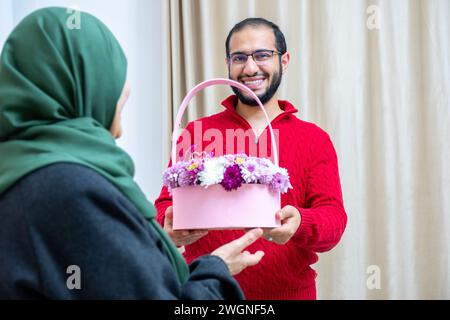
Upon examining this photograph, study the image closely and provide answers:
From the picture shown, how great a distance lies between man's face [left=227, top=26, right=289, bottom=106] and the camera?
2057 mm

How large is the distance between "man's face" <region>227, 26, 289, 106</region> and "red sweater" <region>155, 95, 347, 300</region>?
4.5 inches

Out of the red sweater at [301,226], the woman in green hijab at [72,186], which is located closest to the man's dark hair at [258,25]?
the red sweater at [301,226]

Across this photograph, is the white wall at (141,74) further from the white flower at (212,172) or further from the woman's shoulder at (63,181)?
the woman's shoulder at (63,181)

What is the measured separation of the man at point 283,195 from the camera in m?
1.79

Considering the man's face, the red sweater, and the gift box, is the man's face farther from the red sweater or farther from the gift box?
the gift box

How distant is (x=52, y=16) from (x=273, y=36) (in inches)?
44.5

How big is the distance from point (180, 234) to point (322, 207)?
46cm

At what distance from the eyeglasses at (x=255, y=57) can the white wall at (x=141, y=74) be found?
1059 mm

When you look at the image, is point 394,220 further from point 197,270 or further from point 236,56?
point 197,270

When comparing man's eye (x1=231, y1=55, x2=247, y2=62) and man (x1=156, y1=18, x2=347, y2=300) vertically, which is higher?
man's eye (x1=231, y1=55, x2=247, y2=62)

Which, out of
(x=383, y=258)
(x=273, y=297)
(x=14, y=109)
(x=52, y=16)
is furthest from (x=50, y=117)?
(x=383, y=258)

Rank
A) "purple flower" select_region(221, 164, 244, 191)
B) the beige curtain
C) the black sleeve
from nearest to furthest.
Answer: the black sleeve < "purple flower" select_region(221, 164, 244, 191) < the beige curtain

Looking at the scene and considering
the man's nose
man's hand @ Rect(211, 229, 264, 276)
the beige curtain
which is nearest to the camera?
man's hand @ Rect(211, 229, 264, 276)

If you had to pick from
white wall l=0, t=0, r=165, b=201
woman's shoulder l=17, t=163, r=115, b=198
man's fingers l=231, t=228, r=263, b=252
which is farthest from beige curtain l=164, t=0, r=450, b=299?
woman's shoulder l=17, t=163, r=115, b=198
